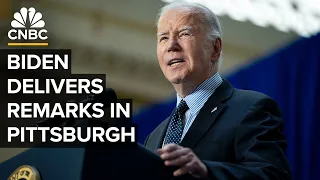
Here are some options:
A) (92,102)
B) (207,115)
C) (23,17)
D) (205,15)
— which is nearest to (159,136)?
(207,115)

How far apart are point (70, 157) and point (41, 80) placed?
114 centimetres

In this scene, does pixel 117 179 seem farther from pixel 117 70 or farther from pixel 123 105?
pixel 117 70

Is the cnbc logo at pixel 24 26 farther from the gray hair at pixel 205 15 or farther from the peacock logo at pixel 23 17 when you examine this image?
the gray hair at pixel 205 15

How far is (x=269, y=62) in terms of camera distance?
424cm

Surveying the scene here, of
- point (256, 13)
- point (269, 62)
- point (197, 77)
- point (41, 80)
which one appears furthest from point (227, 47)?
point (197, 77)

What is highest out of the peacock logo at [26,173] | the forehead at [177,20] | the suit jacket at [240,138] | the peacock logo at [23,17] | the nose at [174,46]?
the forehead at [177,20]

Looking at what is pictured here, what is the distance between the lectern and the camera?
1.12 m

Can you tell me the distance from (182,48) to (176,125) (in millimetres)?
188

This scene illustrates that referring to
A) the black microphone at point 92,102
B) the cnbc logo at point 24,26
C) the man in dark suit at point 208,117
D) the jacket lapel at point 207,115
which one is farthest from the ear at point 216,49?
the cnbc logo at point 24,26

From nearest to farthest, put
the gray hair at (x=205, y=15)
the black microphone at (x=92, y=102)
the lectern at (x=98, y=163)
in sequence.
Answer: the lectern at (x=98, y=163) → the black microphone at (x=92, y=102) → the gray hair at (x=205, y=15)

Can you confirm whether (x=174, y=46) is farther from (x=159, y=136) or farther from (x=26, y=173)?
(x=26, y=173)

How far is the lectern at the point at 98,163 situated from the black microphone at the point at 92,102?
5 cm

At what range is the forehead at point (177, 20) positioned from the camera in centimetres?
164

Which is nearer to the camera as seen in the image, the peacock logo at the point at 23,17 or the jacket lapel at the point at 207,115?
the jacket lapel at the point at 207,115
